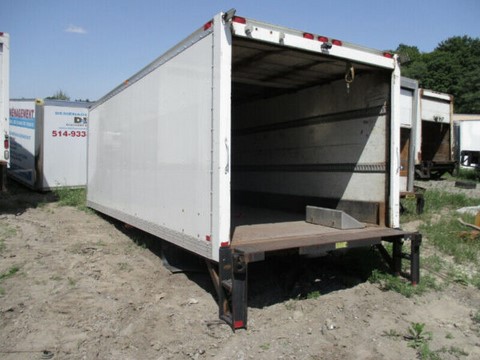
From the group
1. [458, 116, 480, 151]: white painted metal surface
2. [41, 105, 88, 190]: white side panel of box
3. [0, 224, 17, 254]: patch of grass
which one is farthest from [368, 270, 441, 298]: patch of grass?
[458, 116, 480, 151]: white painted metal surface

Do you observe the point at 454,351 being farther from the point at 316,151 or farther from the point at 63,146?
the point at 63,146

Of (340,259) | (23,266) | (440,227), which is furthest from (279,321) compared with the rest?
(440,227)

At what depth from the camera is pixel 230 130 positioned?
13.9ft

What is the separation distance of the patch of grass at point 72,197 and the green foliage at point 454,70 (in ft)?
147

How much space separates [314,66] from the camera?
5.86 metres

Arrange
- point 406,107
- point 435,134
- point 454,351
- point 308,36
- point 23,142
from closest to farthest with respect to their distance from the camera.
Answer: point 454,351 → point 308,36 → point 406,107 → point 23,142 → point 435,134

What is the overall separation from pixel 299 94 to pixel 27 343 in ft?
17.2

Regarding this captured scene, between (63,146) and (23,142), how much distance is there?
1.62m

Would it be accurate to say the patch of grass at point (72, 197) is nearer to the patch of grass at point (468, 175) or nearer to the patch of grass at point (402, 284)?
the patch of grass at point (402, 284)

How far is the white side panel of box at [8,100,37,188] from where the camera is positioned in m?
13.1

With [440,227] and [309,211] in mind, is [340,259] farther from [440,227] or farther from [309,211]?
[440,227]

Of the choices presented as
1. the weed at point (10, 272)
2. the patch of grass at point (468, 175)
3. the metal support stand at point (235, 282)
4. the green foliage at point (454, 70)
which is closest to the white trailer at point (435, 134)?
the patch of grass at point (468, 175)

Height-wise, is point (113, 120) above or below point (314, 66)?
below

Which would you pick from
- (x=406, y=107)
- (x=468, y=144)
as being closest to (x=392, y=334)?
(x=406, y=107)
